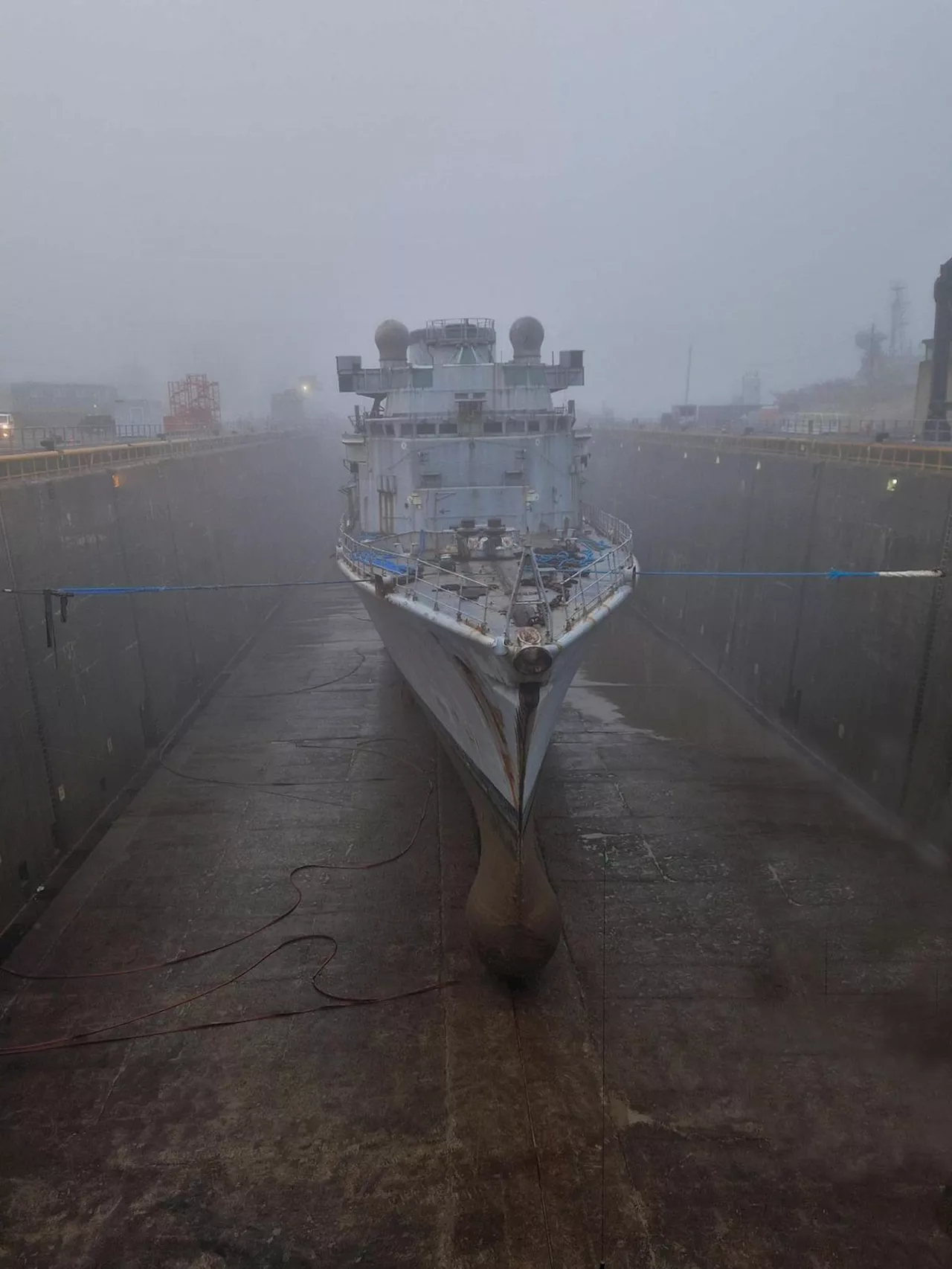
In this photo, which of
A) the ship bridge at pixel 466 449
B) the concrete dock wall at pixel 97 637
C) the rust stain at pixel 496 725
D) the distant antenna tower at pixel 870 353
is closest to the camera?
the rust stain at pixel 496 725

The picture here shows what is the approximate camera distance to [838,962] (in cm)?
922

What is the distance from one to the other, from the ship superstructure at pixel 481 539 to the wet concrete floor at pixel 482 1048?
2.20 m

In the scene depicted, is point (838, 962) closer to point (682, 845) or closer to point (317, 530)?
point (682, 845)

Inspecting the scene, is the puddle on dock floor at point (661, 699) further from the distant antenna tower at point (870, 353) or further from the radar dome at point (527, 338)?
the distant antenna tower at point (870, 353)

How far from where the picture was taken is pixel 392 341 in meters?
18.8

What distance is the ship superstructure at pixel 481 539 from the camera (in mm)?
8938

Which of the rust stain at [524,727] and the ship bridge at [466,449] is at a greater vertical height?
the ship bridge at [466,449]

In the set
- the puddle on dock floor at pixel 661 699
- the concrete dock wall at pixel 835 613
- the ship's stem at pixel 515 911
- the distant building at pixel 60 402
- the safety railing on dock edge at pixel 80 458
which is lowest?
the puddle on dock floor at pixel 661 699

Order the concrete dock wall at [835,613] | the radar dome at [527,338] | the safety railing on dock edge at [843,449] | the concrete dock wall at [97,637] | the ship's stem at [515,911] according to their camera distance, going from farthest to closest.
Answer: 1. the radar dome at [527,338]
2. the safety railing on dock edge at [843,449]
3. the concrete dock wall at [835,613]
4. the concrete dock wall at [97,637]
5. the ship's stem at [515,911]

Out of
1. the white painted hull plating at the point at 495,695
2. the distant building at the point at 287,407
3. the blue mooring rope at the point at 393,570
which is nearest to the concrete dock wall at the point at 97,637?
the blue mooring rope at the point at 393,570

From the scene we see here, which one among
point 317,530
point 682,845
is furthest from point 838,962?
point 317,530

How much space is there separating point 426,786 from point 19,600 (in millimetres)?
6936

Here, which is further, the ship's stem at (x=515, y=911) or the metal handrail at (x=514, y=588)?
the metal handrail at (x=514, y=588)

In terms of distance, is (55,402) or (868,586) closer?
(868,586)
